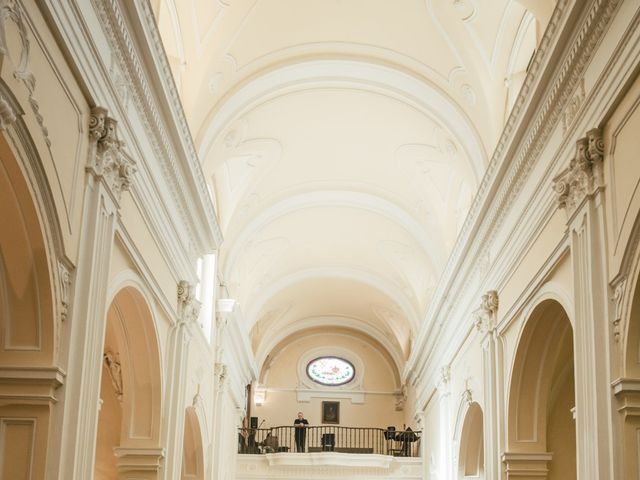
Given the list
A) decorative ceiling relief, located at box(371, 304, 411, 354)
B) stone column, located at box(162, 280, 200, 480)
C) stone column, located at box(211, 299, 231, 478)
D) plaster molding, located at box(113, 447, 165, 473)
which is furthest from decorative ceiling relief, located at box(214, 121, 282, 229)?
decorative ceiling relief, located at box(371, 304, 411, 354)

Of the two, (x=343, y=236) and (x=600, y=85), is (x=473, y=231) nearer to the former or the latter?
(x=600, y=85)

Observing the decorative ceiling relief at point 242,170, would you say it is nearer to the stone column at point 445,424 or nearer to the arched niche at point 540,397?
the stone column at point 445,424

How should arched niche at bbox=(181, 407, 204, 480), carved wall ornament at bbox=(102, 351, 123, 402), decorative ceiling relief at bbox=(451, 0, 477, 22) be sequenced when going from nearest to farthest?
decorative ceiling relief at bbox=(451, 0, 477, 22) → carved wall ornament at bbox=(102, 351, 123, 402) → arched niche at bbox=(181, 407, 204, 480)

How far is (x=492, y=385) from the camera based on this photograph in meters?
15.8

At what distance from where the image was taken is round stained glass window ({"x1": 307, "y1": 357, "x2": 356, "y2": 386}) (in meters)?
36.0

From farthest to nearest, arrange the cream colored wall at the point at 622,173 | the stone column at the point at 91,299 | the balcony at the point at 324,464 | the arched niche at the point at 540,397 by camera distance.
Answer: the balcony at the point at 324,464
the arched niche at the point at 540,397
the stone column at the point at 91,299
the cream colored wall at the point at 622,173

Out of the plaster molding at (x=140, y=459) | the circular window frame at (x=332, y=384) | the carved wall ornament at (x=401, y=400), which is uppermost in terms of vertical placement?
the circular window frame at (x=332, y=384)

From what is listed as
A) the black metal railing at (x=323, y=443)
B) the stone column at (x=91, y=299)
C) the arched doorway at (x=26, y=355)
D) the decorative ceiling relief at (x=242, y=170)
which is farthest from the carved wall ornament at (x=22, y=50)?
the black metal railing at (x=323, y=443)

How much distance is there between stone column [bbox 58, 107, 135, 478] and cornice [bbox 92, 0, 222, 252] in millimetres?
990

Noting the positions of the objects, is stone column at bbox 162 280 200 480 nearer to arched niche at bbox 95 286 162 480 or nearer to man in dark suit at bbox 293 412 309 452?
arched niche at bbox 95 286 162 480

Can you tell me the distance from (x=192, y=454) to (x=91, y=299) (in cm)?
1007

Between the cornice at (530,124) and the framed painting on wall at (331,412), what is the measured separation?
17.2 metres

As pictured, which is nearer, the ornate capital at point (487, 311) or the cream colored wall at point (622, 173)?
the cream colored wall at point (622, 173)

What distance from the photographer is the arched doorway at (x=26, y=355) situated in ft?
28.8
